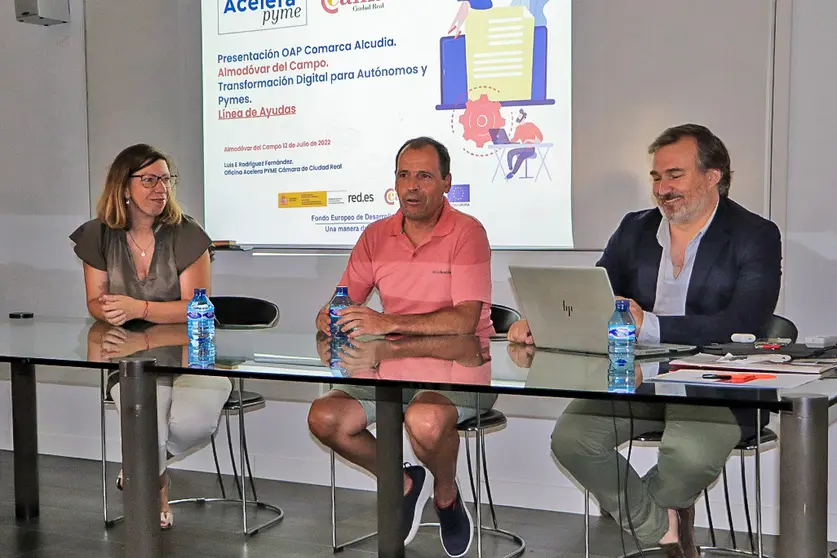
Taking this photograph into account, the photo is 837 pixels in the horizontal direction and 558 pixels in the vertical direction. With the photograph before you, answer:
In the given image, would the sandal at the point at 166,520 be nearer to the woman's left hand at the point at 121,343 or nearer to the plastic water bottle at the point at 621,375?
the woman's left hand at the point at 121,343

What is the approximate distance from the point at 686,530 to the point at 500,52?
6.76 feet

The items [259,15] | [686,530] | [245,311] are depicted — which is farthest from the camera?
[259,15]

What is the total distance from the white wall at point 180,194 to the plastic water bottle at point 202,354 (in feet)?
5.09

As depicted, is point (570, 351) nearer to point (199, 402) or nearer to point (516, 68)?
point (199, 402)

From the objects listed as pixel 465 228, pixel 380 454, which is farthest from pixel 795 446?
pixel 465 228

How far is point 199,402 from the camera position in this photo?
3217 mm

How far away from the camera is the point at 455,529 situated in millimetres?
3012

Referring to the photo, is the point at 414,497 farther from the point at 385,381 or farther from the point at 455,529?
the point at 385,381

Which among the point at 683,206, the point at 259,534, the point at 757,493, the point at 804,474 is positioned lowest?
the point at 259,534

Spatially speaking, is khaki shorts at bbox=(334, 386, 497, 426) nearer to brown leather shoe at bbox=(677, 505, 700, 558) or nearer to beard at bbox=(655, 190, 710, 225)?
brown leather shoe at bbox=(677, 505, 700, 558)

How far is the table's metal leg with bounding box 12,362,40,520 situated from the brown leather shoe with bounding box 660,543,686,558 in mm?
2370

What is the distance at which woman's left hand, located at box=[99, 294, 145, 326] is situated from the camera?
10.5ft

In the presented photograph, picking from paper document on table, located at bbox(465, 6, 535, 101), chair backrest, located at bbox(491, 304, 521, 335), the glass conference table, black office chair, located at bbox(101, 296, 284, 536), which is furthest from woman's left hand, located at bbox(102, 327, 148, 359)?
paper document on table, located at bbox(465, 6, 535, 101)

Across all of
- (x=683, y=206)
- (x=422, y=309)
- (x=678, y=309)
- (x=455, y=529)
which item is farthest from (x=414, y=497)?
(x=683, y=206)
